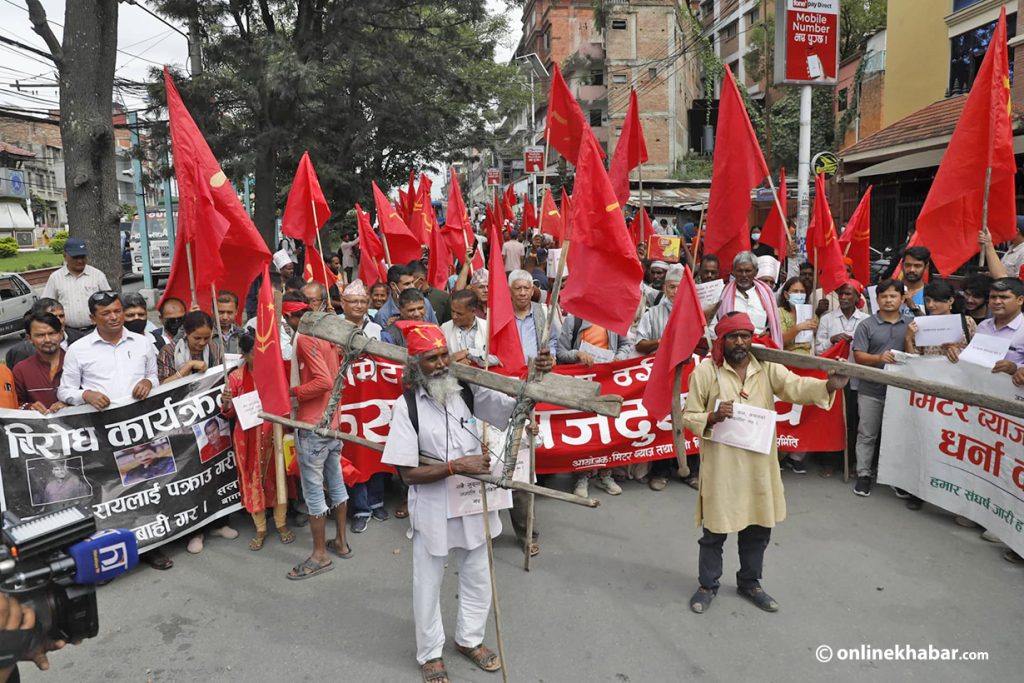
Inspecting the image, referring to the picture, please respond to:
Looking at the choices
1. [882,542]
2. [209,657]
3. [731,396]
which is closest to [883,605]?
[882,542]

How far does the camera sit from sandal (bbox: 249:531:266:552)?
5.16m

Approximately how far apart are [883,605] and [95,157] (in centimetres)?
852

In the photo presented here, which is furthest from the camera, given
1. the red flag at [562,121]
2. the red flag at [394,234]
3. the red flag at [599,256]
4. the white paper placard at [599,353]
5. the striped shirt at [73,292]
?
the red flag at [394,234]

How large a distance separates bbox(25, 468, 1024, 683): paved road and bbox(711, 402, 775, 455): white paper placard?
3.41ft

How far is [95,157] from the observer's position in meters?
7.82

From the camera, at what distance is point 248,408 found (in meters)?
4.73

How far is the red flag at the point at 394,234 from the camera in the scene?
27.6 feet

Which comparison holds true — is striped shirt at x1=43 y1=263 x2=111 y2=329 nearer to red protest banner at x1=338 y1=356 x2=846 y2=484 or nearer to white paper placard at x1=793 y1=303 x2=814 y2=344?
red protest banner at x1=338 y1=356 x2=846 y2=484

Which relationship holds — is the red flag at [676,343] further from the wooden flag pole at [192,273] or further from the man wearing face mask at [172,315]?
the man wearing face mask at [172,315]

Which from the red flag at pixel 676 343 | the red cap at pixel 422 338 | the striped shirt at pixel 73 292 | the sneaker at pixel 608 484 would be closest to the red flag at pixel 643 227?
the sneaker at pixel 608 484

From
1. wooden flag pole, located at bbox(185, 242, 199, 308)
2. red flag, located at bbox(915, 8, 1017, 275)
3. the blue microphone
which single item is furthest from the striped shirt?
red flag, located at bbox(915, 8, 1017, 275)

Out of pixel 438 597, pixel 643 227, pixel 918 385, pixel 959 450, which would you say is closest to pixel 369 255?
pixel 643 227

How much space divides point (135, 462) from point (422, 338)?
2826 mm

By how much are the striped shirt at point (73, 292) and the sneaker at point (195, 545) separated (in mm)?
3445
